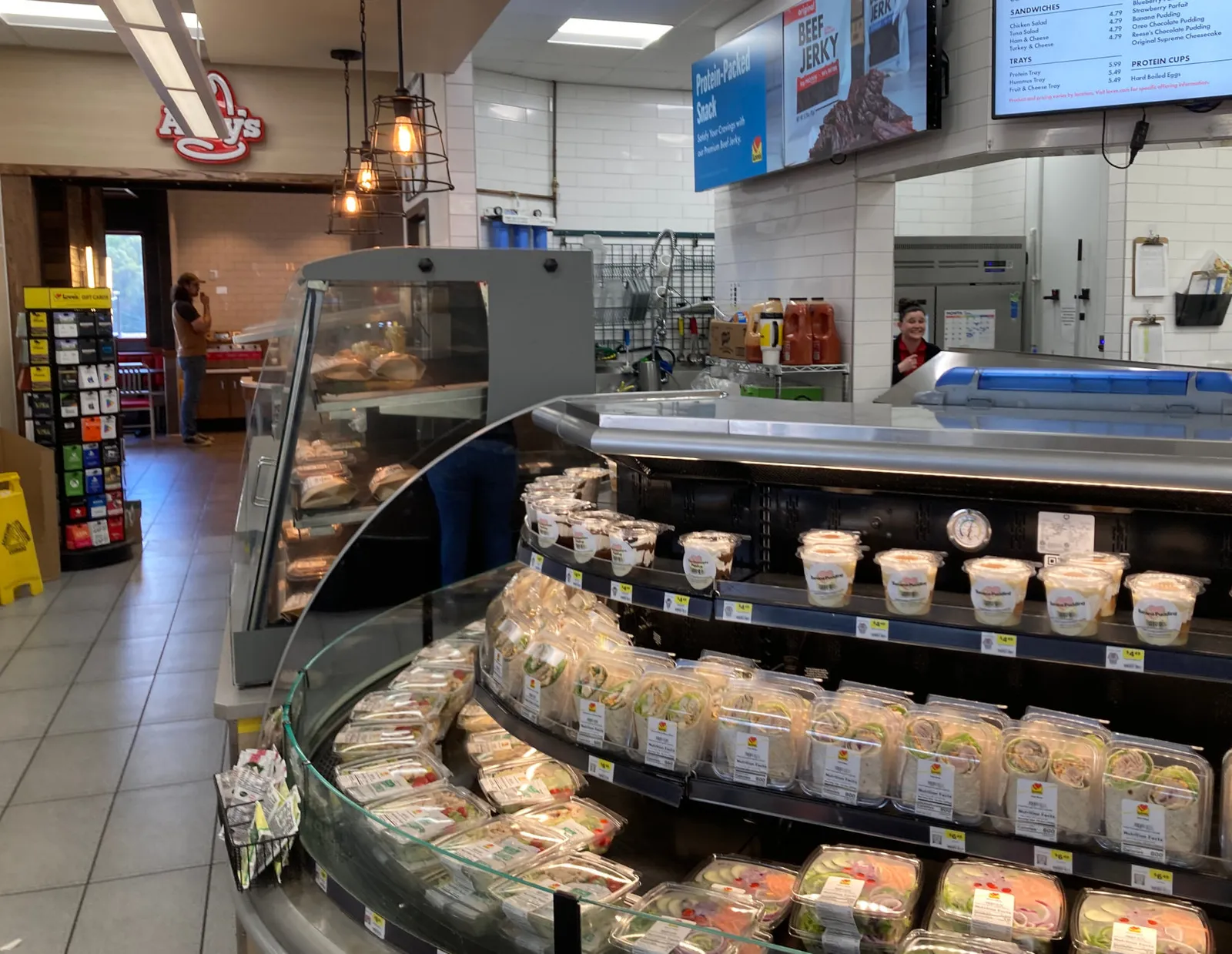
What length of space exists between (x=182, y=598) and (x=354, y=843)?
4.78m

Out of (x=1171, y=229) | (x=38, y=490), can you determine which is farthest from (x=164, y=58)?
(x=1171, y=229)

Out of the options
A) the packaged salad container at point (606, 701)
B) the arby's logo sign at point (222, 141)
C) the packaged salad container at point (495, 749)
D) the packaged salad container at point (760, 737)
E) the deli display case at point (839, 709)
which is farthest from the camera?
the arby's logo sign at point (222, 141)

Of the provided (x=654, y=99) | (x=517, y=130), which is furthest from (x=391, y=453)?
(x=654, y=99)

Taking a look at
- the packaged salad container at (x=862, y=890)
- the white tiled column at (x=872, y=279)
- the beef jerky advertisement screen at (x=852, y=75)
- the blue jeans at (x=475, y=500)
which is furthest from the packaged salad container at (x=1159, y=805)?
the white tiled column at (x=872, y=279)

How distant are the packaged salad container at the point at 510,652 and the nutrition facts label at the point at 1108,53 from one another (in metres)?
3.36

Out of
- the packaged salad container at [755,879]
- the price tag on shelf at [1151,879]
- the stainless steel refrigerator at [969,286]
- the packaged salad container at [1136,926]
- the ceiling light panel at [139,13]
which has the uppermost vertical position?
the ceiling light panel at [139,13]

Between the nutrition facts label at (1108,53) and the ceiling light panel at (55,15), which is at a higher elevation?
the ceiling light panel at (55,15)

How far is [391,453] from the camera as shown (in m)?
3.88

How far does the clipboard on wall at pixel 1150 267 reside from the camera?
672 cm

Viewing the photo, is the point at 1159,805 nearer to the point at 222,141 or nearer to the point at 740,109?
the point at 740,109

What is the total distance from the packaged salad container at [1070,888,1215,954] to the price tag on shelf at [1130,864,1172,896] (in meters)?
0.07

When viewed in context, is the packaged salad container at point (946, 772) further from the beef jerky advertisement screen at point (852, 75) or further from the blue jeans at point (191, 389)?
the blue jeans at point (191, 389)

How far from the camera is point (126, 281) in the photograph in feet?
55.4

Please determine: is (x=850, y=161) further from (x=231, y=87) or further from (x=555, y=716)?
(x=231, y=87)
